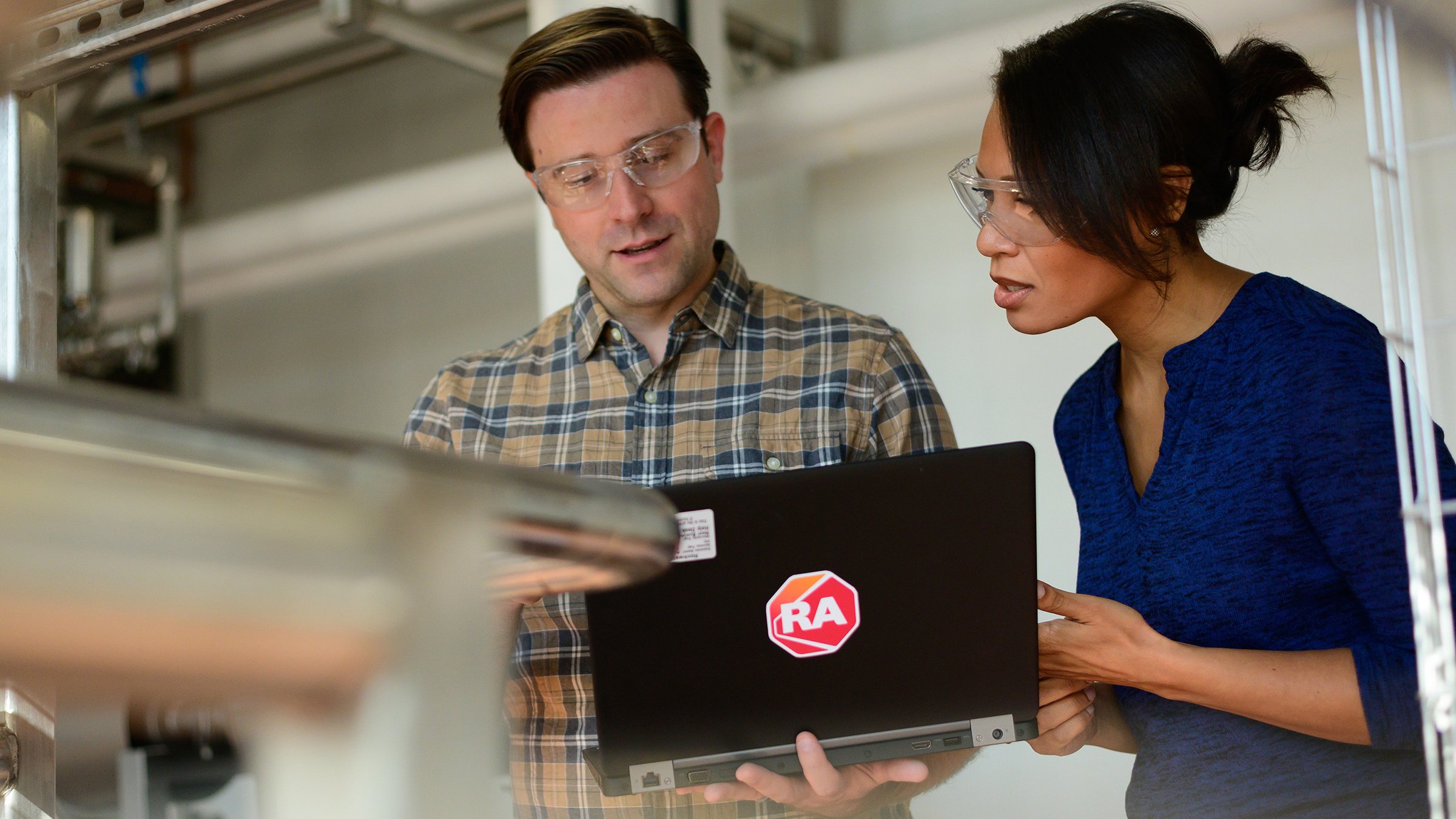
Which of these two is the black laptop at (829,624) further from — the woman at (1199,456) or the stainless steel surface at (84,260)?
the stainless steel surface at (84,260)

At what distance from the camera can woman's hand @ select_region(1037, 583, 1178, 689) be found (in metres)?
1.37

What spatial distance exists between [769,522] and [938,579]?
0.18 meters

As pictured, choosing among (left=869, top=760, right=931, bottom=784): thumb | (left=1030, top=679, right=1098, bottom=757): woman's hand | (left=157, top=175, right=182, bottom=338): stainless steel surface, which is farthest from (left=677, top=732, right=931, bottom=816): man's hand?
(left=157, top=175, right=182, bottom=338): stainless steel surface

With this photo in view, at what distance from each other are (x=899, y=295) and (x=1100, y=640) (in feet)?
7.92

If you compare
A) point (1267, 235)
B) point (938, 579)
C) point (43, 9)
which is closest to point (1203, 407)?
point (938, 579)

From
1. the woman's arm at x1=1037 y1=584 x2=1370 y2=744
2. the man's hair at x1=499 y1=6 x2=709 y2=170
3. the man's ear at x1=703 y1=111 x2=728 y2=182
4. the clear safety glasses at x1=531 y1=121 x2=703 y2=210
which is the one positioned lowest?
the woman's arm at x1=1037 y1=584 x2=1370 y2=744

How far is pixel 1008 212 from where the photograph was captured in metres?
1.56

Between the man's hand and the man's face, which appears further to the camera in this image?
the man's face

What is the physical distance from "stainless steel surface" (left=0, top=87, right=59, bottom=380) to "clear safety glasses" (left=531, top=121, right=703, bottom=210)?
872mm

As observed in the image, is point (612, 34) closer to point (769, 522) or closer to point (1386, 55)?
point (769, 522)

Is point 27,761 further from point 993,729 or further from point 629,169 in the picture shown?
point 629,169

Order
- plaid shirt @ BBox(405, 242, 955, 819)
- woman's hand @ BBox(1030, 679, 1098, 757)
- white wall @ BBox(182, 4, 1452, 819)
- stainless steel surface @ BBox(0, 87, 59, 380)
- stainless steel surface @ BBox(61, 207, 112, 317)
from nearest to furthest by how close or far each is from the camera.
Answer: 1. stainless steel surface @ BBox(0, 87, 59, 380)
2. woman's hand @ BBox(1030, 679, 1098, 757)
3. plaid shirt @ BBox(405, 242, 955, 819)
4. white wall @ BBox(182, 4, 1452, 819)
5. stainless steel surface @ BBox(61, 207, 112, 317)

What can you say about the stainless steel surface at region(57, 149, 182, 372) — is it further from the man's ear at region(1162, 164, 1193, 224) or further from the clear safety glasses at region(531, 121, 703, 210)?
the man's ear at region(1162, 164, 1193, 224)

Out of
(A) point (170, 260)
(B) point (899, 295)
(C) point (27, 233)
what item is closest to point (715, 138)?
(C) point (27, 233)
